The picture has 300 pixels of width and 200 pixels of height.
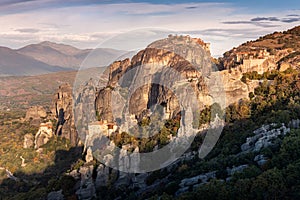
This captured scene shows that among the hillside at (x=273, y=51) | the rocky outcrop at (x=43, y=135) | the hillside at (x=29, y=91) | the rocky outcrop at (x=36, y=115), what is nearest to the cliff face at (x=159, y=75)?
the hillside at (x=273, y=51)

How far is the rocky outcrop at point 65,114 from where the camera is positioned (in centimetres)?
5305

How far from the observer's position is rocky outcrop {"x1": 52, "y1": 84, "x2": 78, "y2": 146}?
53050 mm

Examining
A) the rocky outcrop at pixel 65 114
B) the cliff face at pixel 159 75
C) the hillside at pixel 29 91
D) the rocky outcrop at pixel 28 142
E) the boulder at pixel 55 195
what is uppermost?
the cliff face at pixel 159 75

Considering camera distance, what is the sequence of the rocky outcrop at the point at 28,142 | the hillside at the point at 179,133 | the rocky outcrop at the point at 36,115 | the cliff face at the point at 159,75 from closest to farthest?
the hillside at the point at 179,133, the cliff face at the point at 159,75, the rocky outcrop at the point at 28,142, the rocky outcrop at the point at 36,115

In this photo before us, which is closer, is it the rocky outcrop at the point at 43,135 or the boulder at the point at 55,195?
the boulder at the point at 55,195

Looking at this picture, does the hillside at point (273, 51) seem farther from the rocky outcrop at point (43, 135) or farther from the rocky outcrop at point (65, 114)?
the rocky outcrop at point (43, 135)

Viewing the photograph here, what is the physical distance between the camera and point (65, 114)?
5669 centimetres

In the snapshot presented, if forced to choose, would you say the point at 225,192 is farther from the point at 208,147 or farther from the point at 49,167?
the point at 49,167

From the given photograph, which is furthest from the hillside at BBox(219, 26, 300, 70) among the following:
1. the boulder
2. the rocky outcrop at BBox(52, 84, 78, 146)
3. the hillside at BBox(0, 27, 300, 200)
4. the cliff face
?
the boulder

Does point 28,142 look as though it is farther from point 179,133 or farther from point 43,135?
Answer: point 179,133

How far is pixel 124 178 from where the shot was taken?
3381 cm

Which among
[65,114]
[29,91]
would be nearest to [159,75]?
[65,114]

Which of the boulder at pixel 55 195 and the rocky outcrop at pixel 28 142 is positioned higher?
the boulder at pixel 55 195

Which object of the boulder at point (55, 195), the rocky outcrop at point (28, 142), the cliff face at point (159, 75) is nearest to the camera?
the boulder at point (55, 195)
